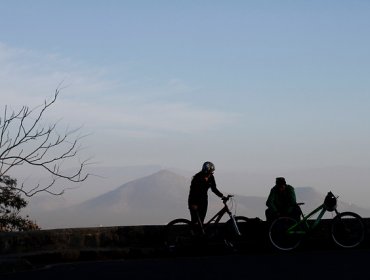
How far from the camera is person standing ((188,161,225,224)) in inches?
518

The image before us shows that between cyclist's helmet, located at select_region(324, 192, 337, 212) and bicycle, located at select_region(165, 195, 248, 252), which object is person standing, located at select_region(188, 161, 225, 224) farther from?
cyclist's helmet, located at select_region(324, 192, 337, 212)

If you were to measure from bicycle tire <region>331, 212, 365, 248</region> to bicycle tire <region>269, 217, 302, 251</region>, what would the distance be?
72cm

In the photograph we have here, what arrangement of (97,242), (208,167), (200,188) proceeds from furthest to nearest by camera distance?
(97,242), (200,188), (208,167)

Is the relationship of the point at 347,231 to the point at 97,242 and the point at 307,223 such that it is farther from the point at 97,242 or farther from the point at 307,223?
the point at 97,242

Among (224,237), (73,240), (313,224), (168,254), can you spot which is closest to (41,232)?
(73,240)

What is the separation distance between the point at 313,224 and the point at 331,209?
18.1 inches

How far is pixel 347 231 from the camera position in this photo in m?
13.2

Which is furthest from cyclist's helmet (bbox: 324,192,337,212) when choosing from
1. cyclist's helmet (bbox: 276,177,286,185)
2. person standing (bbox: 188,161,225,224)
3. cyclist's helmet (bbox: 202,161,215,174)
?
cyclist's helmet (bbox: 202,161,215,174)

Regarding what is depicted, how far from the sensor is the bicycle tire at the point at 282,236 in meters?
13.2

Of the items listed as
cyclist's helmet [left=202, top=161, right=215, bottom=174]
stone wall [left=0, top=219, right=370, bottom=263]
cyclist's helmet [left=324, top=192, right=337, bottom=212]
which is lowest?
stone wall [left=0, top=219, right=370, bottom=263]

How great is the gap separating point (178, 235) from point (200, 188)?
1.05 meters

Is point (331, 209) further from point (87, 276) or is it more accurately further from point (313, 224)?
point (87, 276)

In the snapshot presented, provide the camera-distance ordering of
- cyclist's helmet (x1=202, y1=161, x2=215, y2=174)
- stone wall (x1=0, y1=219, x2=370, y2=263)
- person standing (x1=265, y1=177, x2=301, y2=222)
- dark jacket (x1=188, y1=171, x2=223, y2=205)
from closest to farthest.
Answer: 1. stone wall (x1=0, y1=219, x2=370, y2=263)
2. cyclist's helmet (x1=202, y1=161, x2=215, y2=174)
3. dark jacket (x1=188, y1=171, x2=223, y2=205)
4. person standing (x1=265, y1=177, x2=301, y2=222)

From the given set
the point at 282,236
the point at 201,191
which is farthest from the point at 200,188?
the point at 282,236
